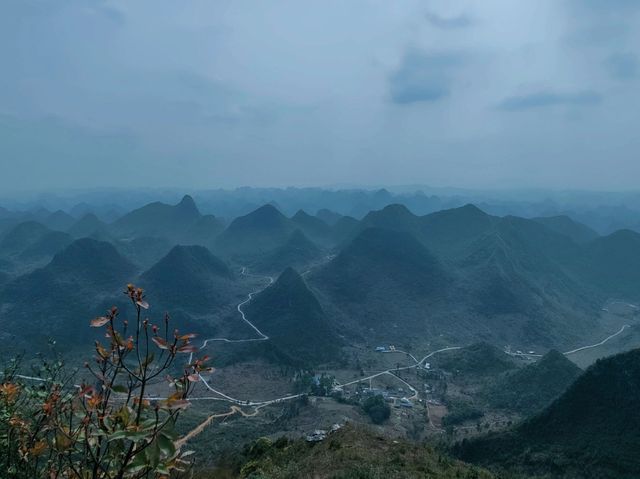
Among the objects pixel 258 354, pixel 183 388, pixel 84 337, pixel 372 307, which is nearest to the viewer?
pixel 183 388

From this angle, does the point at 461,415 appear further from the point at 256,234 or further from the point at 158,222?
the point at 158,222

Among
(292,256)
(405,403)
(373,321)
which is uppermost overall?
(292,256)

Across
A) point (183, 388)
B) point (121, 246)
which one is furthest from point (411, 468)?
point (121, 246)

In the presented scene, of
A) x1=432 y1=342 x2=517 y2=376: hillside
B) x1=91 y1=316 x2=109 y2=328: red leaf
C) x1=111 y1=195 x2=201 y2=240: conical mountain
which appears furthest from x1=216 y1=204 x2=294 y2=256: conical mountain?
x1=91 y1=316 x2=109 y2=328: red leaf

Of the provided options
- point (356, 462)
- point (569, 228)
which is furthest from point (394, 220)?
point (356, 462)

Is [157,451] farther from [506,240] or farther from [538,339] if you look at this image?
[506,240]

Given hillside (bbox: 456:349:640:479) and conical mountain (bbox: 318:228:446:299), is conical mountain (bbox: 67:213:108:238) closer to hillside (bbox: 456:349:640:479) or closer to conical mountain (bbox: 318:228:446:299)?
conical mountain (bbox: 318:228:446:299)

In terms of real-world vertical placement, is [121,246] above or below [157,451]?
below
